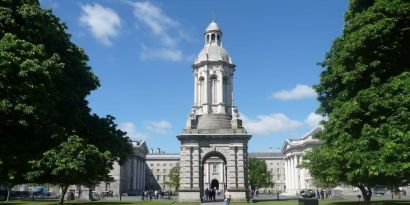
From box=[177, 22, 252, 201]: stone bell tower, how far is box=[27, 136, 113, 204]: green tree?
21422 millimetres

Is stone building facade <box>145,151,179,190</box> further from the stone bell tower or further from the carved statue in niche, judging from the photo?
the carved statue in niche

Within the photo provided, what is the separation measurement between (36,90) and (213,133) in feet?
94.2

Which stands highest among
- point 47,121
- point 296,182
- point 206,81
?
point 206,81

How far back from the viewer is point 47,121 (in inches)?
924

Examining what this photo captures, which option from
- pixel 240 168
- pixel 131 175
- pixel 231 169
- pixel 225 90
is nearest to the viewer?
pixel 231 169

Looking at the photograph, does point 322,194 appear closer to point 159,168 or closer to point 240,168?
point 240,168

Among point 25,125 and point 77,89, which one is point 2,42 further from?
point 77,89

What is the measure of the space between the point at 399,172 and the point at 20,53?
18761 mm

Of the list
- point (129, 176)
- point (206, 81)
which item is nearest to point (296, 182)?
point (129, 176)

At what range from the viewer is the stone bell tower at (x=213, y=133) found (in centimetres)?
4638

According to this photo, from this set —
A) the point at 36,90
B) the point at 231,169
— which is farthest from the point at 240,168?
the point at 36,90

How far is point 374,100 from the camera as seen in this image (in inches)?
846

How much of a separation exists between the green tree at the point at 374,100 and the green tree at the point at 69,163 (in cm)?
1357

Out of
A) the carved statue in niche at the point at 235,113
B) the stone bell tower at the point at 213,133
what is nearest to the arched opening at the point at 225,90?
the stone bell tower at the point at 213,133
